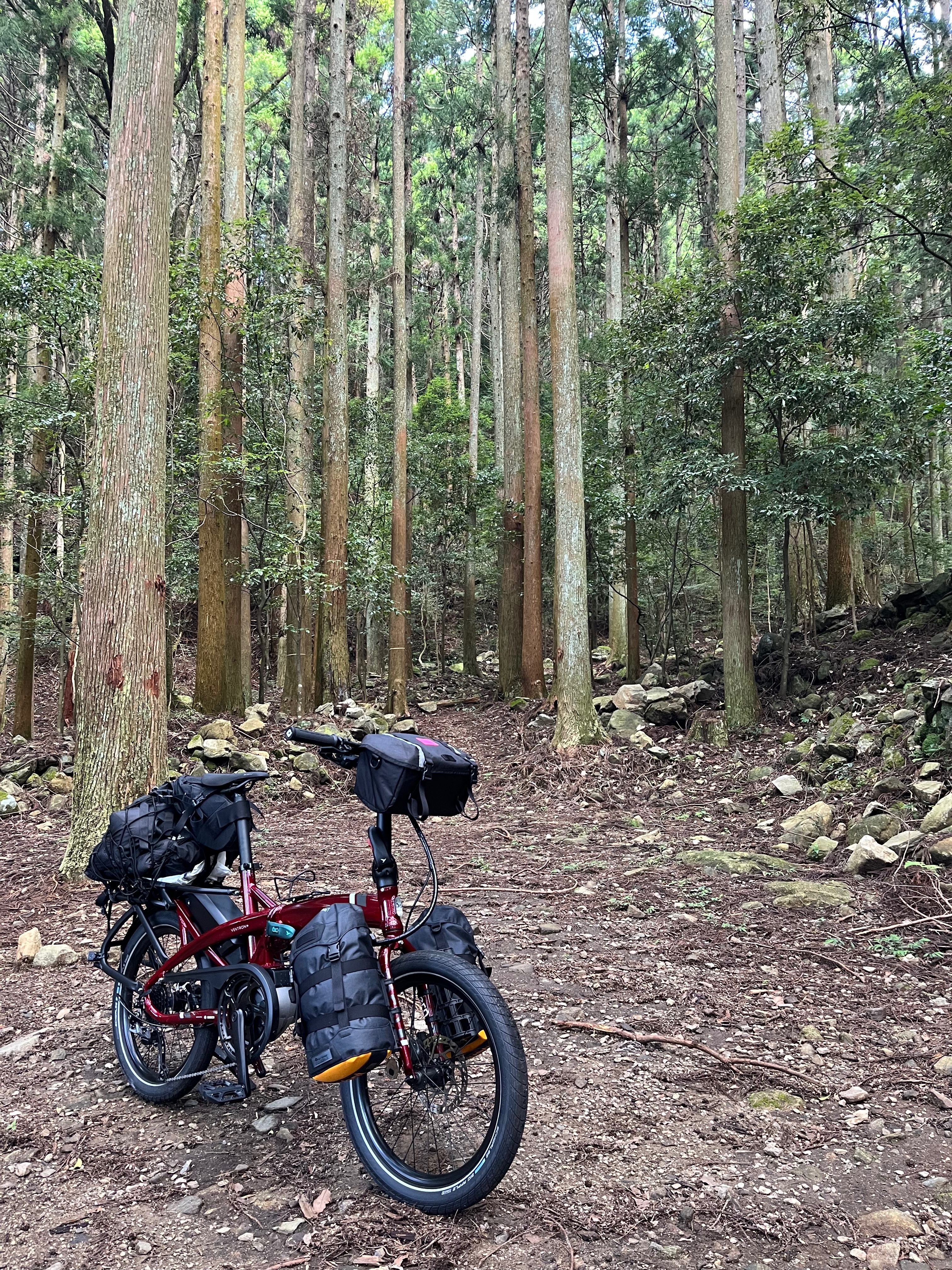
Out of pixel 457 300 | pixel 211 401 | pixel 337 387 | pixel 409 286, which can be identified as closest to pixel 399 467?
pixel 337 387

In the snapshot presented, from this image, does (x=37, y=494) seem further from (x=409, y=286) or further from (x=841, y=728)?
(x=409, y=286)

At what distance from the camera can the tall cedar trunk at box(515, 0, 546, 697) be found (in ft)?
41.5

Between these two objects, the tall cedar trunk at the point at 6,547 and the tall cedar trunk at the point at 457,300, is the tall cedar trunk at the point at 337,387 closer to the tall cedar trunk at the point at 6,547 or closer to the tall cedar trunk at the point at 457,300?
the tall cedar trunk at the point at 6,547

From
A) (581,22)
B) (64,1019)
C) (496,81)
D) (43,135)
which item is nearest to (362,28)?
(581,22)

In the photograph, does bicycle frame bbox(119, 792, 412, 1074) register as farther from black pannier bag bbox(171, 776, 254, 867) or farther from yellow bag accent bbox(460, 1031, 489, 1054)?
yellow bag accent bbox(460, 1031, 489, 1054)

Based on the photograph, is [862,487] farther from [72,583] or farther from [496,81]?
[496,81]

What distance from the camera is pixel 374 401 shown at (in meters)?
19.2

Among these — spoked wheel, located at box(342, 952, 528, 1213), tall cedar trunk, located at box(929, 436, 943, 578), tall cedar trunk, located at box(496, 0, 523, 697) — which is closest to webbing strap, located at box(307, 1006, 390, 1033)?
spoked wheel, located at box(342, 952, 528, 1213)

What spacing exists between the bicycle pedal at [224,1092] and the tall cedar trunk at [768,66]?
43.7 ft

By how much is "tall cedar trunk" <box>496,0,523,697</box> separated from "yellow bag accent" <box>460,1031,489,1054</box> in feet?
38.9

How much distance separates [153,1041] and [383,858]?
1353mm

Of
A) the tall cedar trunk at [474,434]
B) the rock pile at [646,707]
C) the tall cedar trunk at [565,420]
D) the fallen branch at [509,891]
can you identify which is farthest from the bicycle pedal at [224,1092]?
the tall cedar trunk at [474,434]

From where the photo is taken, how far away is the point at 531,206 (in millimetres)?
13273

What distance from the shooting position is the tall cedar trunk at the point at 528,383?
1266 centimetres
